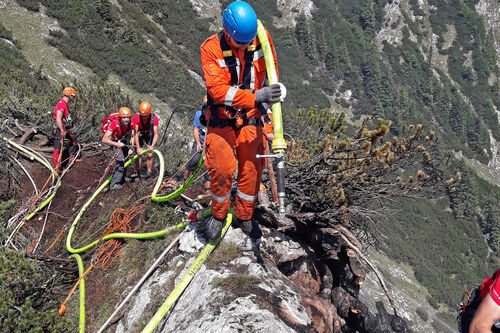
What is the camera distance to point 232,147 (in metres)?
Result: 3.75

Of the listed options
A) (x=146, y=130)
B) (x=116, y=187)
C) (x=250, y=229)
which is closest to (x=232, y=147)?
(x=250, y=229)

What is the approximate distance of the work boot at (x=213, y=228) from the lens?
12.4 ft

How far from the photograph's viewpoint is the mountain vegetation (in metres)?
8.03

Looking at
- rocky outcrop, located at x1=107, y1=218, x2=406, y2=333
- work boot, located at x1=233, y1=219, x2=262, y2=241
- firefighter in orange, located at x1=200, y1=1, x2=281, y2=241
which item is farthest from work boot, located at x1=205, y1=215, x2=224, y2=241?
work boot, located at x1=233, y1=219, x2=262, y2=241

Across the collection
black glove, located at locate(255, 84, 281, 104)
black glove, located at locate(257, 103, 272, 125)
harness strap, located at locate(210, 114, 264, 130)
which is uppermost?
black glove, located at locate(255, 84, 281, 104)

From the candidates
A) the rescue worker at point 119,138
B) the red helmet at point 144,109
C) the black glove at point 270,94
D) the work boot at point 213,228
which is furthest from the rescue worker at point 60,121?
the black glove at point 270,94

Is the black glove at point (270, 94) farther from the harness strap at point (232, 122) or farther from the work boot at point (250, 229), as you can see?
the work boot at point (250, 229)

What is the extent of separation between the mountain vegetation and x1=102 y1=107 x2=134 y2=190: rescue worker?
195cm

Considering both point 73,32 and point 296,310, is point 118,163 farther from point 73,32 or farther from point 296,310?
point 73,32

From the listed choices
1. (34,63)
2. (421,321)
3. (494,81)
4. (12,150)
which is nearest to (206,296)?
(12,150)

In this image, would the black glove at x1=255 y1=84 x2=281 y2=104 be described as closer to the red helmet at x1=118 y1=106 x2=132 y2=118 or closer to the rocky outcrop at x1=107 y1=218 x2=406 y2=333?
the rocky outcrop at x1=107 y1=218 x2=406 y2=333

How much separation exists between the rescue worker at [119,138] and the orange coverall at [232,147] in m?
3.08

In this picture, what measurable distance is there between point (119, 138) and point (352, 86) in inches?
3992

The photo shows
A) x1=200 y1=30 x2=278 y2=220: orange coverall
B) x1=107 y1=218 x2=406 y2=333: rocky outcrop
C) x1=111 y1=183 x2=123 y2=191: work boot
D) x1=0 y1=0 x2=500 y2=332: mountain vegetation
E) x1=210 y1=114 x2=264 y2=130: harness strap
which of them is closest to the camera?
x1=107 y1=218 x2=406 y2=333: rocky outcrop
